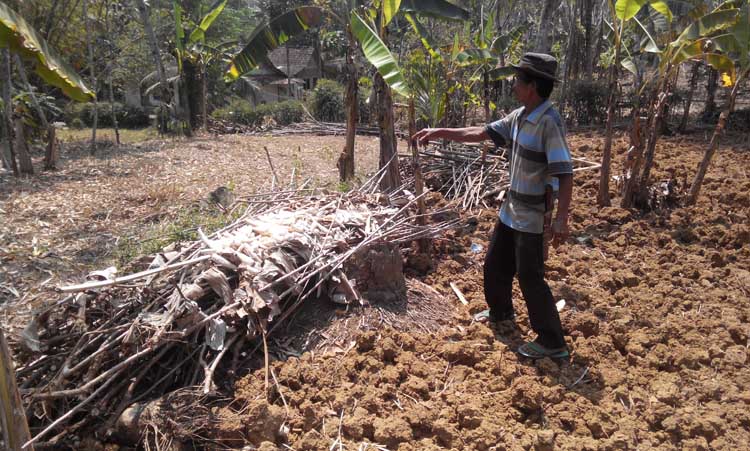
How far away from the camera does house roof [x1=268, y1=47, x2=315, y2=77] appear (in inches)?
1207

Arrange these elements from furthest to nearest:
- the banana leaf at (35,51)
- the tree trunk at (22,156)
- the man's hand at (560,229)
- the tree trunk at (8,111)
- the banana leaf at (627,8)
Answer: the tree trunk at (22,156)
the tree trunk at (8,111)
the banana leaf at (627,8)
the man's hand at (560,229)
the banana leaf at (35,51)

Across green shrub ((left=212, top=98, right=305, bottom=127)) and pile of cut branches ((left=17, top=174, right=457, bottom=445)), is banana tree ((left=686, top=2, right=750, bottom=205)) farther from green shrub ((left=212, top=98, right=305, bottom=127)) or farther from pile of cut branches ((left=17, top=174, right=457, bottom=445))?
green shrub ((left=212, top=98, right=305, bottom=127))

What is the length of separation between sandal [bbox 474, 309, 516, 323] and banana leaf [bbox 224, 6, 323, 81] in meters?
4.54

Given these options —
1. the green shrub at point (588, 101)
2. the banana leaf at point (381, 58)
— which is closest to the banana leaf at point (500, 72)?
the green shrub at point (588, 101)

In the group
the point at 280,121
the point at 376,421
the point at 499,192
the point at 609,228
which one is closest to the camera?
the point at 376,421

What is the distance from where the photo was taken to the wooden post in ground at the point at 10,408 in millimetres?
1813

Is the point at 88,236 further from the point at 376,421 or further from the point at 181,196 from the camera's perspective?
the point at 376,421

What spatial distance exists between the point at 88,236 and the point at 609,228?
5737 millimetres

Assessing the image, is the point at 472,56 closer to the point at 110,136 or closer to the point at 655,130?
the point at 655,130

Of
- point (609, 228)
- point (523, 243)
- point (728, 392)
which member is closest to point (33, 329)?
point (523, 243)

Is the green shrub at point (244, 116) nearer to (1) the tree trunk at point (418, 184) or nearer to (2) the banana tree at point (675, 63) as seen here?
(2) the banana tree at point (675, 63)

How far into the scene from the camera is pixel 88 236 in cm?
557

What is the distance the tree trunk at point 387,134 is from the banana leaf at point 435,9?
1.91 m

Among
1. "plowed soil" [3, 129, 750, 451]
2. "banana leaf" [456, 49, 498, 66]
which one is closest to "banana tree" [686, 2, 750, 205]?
"plowed soil" [3, 129, 750, 451]
